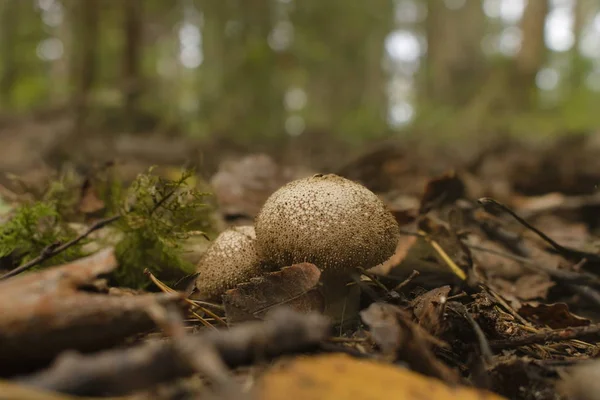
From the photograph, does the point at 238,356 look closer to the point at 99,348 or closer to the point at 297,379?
the point at 297,379

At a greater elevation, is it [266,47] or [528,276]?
[266,47]

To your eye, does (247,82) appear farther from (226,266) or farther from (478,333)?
(478,333)

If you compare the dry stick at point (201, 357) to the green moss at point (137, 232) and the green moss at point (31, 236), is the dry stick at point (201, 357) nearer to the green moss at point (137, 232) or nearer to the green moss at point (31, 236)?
the green moss at point (137, 232)

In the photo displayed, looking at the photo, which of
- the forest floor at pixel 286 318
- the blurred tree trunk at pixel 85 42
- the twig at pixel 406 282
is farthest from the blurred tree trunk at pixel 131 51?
the twig at pixel 406 282

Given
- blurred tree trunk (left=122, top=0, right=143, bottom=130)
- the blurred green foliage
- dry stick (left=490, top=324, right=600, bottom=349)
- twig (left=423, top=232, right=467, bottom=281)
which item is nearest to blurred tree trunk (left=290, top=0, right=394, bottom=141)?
the blurred green foliage

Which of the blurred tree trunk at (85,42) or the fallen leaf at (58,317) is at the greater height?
the blurred tree trunk at (85,42)

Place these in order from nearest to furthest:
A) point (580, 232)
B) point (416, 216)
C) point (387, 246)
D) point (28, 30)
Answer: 1. point (387, 246)
2. point (416, 216)
3. point (580, 232)
4. point (28, 30)

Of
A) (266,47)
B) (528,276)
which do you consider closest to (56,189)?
(528,276)
